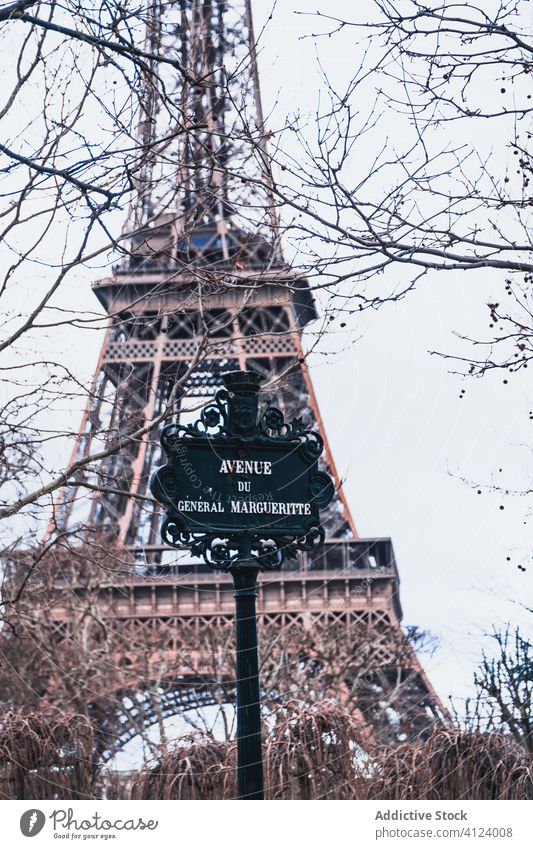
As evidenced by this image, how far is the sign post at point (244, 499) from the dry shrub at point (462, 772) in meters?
1.62

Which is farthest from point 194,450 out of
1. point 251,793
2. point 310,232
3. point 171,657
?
point 171,657

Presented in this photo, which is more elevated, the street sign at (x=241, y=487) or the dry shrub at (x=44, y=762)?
the street sign at (x=241, y=487)

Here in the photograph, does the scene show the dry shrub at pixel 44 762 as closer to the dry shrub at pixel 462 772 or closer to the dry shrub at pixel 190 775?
the dry shrub at pixel 190 775

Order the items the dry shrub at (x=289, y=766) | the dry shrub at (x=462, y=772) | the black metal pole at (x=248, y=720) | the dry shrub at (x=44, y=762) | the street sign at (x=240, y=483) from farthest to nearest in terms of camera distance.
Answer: the dry shrub at (x=44, y=762), the dry shrub at (x=289, y=766), the dry shrub at (x=462, y=772), the street sign at (x=240, y=483), the black metal pole at (x=248, y=720)

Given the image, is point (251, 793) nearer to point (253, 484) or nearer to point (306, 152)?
point (253, 484)

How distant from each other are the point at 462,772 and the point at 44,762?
264cm

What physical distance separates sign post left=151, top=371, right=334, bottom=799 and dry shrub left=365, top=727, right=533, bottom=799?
1621 mm

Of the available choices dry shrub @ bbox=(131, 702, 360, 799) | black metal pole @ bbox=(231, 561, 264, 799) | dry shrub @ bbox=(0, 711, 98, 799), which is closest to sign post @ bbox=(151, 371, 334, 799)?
black metal pole @ bbox=(231, 561, 264, 799)

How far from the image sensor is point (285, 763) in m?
7.48

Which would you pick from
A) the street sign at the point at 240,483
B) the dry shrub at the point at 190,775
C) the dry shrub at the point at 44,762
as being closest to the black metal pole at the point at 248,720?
the street sign at the point at 240,483

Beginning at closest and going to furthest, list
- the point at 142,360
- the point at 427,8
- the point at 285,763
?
the point at 427,8
the point at 285,763
the point at 142,360

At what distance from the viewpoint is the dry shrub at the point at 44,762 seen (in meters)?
7.63

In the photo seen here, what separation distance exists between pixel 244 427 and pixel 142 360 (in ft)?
73.0

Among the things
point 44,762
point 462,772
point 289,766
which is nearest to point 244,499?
point 289,766
